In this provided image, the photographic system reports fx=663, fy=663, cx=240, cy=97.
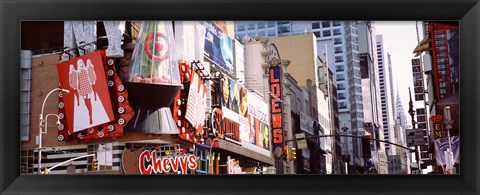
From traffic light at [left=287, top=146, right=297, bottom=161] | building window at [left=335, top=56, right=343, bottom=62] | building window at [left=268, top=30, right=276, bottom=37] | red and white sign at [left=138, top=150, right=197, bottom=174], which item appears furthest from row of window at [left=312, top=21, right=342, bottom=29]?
red and white sign at [left=138, top=150, right=197, bottom=174]

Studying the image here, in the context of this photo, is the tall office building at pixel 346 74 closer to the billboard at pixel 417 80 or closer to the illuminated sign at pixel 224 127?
the billboard at pixel 417 80

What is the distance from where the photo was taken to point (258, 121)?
7613mm

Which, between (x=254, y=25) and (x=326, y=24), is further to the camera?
(x=254, y=25)

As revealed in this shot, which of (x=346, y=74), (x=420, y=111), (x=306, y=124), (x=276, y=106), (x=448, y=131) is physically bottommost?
(x=448, y=131)

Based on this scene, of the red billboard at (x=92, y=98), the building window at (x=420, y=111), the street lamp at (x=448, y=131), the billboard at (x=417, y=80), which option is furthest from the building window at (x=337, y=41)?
the red billboard at (x=92, y=98)

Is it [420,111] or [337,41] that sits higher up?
[337,41]

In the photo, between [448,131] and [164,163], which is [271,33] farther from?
[448,131]

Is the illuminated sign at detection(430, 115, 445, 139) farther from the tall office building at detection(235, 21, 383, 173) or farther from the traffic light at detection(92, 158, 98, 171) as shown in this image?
the traffic light at detection(92, 158, 98, 171)

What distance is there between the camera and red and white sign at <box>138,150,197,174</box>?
6.86m

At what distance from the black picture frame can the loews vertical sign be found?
1.83 metres

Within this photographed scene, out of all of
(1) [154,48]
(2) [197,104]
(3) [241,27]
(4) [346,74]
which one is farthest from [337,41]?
(1) [154,48]

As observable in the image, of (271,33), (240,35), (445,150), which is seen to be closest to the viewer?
(445,150)

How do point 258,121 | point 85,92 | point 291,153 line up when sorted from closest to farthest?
point 85,92 → point 291,153 → point 258,121
